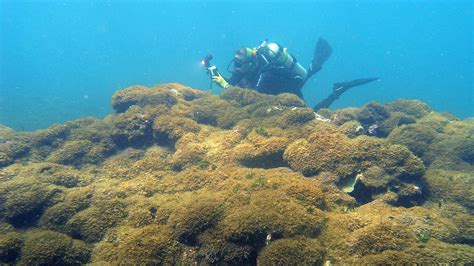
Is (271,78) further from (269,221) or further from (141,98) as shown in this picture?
(269,221)

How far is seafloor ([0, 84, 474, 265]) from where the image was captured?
4.54 metres

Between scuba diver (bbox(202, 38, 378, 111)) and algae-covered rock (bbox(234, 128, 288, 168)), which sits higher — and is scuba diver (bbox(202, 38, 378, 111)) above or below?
above

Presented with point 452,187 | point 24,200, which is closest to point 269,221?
point 452,187

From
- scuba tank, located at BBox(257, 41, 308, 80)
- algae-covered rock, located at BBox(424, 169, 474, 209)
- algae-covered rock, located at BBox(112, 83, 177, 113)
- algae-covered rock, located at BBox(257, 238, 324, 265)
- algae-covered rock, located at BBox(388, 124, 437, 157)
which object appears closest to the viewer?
algae-covered rock, located at BBox(257, 238, 324, 265)

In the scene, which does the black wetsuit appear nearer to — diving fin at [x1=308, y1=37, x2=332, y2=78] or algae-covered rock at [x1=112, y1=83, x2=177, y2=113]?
diving fin at [x1=308, y1=37, x2=332, y2=78]

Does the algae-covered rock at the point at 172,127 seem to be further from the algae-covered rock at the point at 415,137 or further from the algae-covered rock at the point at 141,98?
the algae-covered rock at the point at 415,137

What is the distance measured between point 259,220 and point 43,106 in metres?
45.6

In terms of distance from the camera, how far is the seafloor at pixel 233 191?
4543 mm

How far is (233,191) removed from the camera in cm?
570

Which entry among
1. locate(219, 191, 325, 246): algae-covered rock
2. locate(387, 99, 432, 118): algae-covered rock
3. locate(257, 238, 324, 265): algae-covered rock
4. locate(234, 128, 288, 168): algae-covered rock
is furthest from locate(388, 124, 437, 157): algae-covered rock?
locate(257, 238, 324, 265): algae-covered rock

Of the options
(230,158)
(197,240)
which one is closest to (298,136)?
(230,158)

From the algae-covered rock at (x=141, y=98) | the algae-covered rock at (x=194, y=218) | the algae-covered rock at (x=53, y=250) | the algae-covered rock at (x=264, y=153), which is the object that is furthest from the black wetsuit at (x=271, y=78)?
the algae-covered rock at (x=53, y=250)

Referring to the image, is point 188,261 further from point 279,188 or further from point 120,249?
point 279,188

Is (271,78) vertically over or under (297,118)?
over
